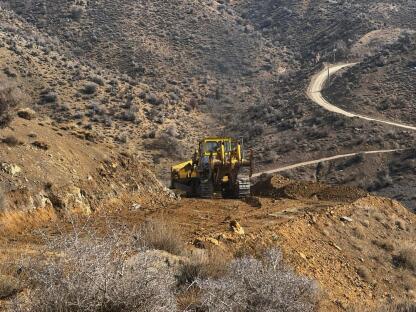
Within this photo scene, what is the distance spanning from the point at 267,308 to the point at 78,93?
46.6 metres

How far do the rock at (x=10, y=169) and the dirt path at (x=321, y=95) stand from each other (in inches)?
1877

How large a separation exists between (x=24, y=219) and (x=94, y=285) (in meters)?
8.20

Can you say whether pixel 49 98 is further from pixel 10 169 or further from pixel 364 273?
pixel 364 273

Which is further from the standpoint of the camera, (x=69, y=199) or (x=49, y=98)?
(x=49, y=98)

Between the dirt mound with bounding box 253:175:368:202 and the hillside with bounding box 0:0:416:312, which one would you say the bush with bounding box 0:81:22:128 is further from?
the dirt mound with bounding box 253:175:368:202

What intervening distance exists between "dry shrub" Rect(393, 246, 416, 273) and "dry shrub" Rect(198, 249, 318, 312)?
851cm

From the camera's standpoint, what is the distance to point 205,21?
299 ft

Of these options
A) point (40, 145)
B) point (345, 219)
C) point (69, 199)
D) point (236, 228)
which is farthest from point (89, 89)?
point (236, 228)

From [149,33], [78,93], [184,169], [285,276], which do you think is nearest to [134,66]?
[149,33]

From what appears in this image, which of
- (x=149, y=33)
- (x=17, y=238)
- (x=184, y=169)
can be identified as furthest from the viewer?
(x=149, y=33)

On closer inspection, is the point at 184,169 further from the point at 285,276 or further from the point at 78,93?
the point at 78,93

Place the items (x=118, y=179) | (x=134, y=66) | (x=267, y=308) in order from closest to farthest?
(x=267, y=308), (x=118, y=179), (x=134, y=66)

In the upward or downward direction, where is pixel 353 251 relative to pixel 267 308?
downward

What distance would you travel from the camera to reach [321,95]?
69.7 m
